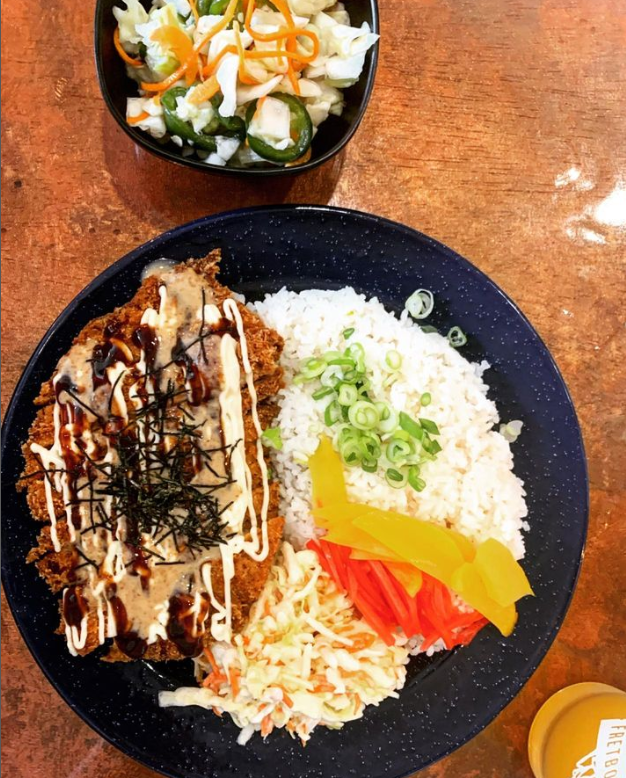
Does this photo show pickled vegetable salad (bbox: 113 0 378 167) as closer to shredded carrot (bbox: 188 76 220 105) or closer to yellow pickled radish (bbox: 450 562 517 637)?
shredded carrot (bbox: 188 76 220 105)

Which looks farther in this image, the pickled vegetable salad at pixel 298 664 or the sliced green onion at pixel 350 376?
the sliced green onion at pixel 350 376

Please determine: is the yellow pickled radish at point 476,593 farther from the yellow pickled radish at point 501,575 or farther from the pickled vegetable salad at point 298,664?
the pickled vegetable salad at point 298,664

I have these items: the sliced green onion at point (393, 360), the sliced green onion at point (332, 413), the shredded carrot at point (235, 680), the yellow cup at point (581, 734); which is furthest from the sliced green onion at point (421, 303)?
the yellow cup at point (581, 734)

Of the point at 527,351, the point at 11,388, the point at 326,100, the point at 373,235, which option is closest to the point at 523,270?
the point at 527,351

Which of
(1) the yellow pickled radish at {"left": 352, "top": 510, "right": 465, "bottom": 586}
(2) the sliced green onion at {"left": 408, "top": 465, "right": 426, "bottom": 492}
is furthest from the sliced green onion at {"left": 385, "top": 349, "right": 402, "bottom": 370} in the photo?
(1) the yellow pickled radish at {"left": 352, "top": 510, "right": 465, "bottom": 586}

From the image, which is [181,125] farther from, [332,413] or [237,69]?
[332,413]

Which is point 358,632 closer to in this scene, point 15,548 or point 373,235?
point 15,548
